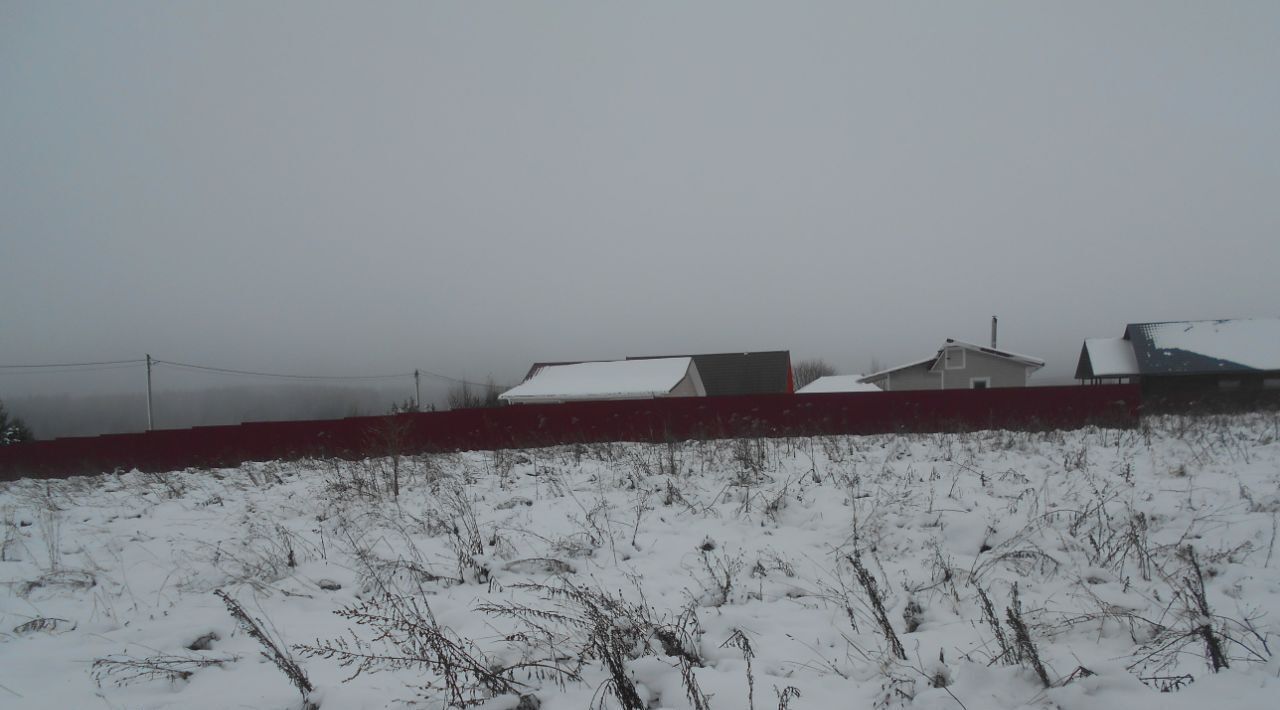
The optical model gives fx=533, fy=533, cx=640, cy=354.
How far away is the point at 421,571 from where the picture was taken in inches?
151

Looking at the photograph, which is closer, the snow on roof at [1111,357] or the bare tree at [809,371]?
the snow on roof at [1111,357]

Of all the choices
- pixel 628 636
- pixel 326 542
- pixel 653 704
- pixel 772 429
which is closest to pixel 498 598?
pixel 628 636

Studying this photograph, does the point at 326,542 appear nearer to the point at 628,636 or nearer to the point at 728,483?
the point at 628,636

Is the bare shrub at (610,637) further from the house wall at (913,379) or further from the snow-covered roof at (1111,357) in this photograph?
the snow-covered roof at (1111,357)

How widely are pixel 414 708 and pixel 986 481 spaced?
19.1 feet

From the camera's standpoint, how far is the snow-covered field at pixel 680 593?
2.47 meters

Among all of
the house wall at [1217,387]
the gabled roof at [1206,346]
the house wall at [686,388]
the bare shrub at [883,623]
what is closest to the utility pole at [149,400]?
the house wall at [686,388]

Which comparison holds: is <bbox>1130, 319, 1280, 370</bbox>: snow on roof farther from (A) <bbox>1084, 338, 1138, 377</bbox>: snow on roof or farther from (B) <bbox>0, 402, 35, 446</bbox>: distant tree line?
(B) <bbox>0, 402, 35, 446</bbox>: distant tree line

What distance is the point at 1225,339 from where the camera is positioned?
26.2 metres

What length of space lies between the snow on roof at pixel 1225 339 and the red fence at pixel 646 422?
19933 millimetres

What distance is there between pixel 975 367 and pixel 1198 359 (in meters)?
11.4

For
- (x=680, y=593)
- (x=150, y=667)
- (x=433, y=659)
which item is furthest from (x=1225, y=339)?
(x=150, y=667)

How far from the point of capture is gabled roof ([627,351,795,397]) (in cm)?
3278

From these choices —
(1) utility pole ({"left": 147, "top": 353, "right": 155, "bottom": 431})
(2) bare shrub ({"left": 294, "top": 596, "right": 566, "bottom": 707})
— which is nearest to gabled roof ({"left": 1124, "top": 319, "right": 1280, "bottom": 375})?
(2) bare shrub ({"left": 294, "top": 596, "right": 566, "bottom": 707})
